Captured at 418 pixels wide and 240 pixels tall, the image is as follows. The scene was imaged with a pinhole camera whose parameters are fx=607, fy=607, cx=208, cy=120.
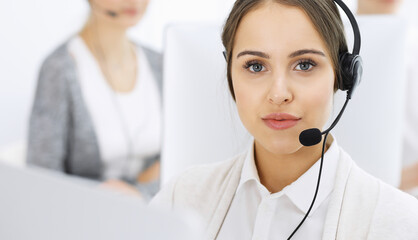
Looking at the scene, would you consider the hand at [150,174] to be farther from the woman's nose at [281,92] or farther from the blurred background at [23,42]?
the blurred background at [23,42]

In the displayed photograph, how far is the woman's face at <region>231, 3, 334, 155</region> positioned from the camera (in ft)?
1.83

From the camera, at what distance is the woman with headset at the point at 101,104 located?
1.64 metres

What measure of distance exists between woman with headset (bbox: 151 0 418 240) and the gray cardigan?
3.30 ft

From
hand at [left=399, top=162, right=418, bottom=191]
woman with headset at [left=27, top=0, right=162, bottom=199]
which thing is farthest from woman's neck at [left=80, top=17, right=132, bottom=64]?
hand at [left=399, top=162, right=418, bottom=191]

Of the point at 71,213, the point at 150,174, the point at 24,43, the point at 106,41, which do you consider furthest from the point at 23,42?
the point at 71,213

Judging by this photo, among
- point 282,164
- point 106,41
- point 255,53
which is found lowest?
point 106,41

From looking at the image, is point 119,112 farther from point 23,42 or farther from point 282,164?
point 282,164

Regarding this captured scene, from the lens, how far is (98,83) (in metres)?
1.82

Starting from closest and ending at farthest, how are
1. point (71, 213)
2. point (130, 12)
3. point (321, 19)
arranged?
point (71, 213), point (321, 19), point (130, 12)

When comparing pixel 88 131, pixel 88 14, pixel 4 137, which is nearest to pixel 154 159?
pixel 88 131

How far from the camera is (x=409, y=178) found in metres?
0.75

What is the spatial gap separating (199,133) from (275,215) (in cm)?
16

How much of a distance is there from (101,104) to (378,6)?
2.94 feet

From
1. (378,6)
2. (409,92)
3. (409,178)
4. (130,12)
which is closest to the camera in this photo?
(409,178)
